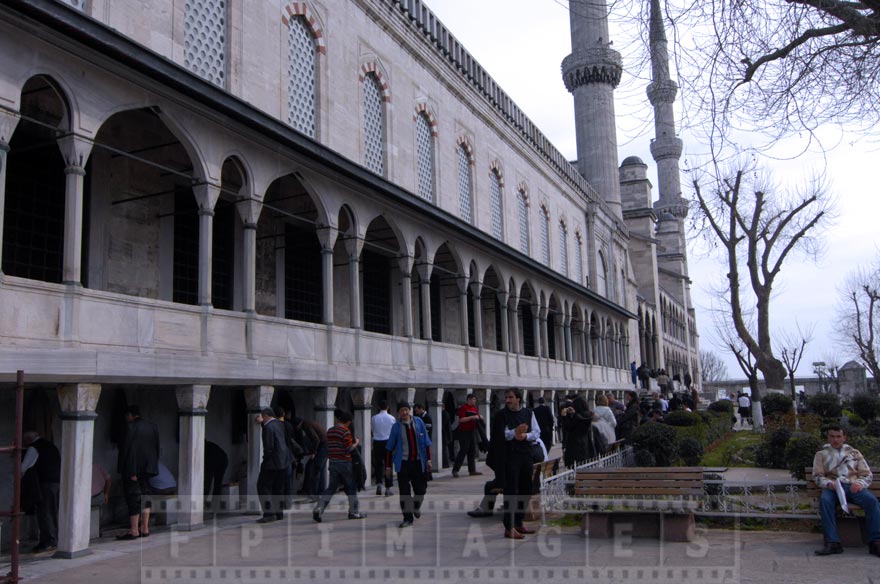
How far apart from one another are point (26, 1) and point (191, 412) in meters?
5.82

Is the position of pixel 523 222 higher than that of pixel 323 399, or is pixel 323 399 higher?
pixel 523 222

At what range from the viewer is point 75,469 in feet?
31.0

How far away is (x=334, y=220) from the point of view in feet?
51.0

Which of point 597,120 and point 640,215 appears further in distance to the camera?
point 640,215

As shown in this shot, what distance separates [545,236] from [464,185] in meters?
8.84

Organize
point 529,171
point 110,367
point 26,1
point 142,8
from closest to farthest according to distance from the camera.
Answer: point 26,1
point 110,367
point 142,8
point 529,171

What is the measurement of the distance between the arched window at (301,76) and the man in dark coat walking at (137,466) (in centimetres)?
783

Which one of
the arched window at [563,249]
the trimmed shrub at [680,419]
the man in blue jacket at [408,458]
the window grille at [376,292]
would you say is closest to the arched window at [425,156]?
the window grille at [376,292]

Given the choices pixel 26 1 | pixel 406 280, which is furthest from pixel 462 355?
pixel 26 1

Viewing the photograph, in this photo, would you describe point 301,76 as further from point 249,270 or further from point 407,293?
point 249,270

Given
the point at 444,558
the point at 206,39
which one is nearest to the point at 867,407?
the point at 444,558

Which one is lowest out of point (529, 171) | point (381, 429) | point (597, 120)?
point (381, 429)

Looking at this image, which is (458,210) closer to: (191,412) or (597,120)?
(191,412)

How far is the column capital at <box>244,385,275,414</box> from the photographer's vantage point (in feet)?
42.4
